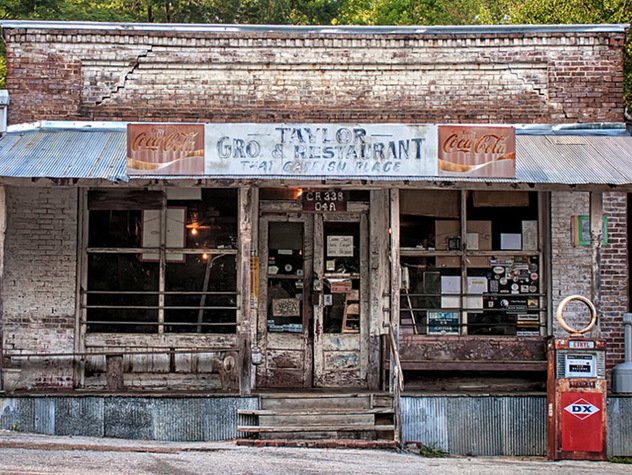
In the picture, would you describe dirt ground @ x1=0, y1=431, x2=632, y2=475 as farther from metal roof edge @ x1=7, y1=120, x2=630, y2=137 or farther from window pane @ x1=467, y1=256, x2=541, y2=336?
metal roof edge @ x1=7, y1=120, x2=630, y2=137

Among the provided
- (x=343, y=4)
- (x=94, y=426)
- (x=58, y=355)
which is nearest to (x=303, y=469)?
(x=94, y=426)

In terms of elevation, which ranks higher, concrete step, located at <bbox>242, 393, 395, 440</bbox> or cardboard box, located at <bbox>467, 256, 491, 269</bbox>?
cardboard box, located at <bbox>467, 256, 491, 269</bbox>

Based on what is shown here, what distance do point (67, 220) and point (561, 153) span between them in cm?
655

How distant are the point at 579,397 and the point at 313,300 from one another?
12.9 feet

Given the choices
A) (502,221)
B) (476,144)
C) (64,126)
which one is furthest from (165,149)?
(502,221)

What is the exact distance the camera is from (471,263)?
1327 cm

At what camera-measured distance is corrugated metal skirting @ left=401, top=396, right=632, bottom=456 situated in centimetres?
1158

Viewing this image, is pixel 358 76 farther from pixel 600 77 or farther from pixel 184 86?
pixel 600 77

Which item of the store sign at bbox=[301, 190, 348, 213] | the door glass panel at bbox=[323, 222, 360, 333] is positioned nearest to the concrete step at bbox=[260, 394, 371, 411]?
the door glass panel at bbox=[323, 222, 360, 333]

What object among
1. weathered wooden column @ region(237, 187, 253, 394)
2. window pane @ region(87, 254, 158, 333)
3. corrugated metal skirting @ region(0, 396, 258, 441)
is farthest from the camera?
window pane @ region(87, 254, 158, 333)

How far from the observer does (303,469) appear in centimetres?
972

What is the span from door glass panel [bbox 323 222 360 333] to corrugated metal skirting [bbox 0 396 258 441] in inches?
87.0

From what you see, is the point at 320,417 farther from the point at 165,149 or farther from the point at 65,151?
the point at 65,151

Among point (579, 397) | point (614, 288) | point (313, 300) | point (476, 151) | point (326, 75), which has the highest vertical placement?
point (326, 75)
